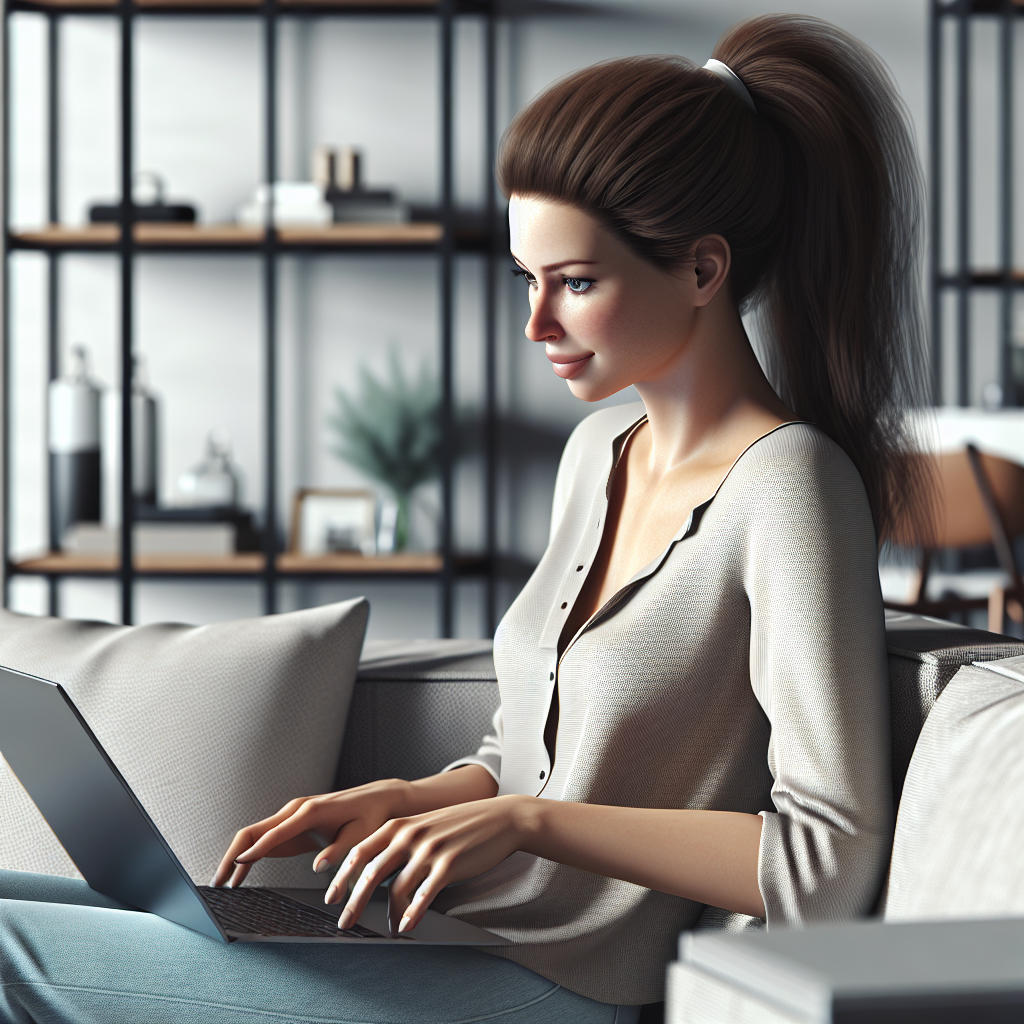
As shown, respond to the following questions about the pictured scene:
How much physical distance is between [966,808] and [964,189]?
10.3 ft

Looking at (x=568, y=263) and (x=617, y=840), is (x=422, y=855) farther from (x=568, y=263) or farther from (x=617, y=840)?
(x=568, y=263)

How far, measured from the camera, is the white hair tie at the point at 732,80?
3.08 feet

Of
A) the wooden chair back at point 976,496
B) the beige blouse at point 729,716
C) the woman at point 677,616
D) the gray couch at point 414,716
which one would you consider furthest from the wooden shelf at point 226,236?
the beige blouse at point 729,716

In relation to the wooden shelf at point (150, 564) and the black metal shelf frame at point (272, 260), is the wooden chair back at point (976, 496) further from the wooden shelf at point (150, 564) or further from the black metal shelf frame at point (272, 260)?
the wooden shelf at point (150, 564)

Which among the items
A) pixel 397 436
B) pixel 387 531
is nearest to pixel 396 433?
pixel 397 436

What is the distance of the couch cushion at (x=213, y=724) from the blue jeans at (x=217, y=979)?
0.77 feet

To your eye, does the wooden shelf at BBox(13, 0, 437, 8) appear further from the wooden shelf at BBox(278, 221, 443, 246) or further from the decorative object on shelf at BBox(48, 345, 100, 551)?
the decorative object on shelf at BBox(48, 345, 100, 551)

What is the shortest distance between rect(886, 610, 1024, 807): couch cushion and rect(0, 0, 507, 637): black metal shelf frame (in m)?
2.23

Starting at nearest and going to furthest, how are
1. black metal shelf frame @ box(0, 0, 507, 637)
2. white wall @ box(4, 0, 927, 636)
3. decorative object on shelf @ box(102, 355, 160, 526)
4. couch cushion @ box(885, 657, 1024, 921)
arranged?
couch cushion @ box(885, 657, 1024, 921) < black metal shelf frame @ box(0, 0, 507, 637) < decorative object on shelf @ box(102, 355, 160, 526) < white wall @ box(4, 0, 927, 636)

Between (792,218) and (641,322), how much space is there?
0.16 meters

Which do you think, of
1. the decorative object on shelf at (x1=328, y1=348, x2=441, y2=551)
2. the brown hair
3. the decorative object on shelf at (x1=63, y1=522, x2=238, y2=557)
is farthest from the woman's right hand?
the decorative object on shelf at (x1=328, y1=348, x2=441, y2=551)

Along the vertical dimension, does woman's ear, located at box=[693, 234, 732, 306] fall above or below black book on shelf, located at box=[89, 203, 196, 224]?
below

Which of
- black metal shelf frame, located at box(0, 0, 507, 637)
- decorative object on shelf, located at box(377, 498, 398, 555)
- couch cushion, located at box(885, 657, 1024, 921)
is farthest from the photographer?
decorative object on shelf, located at box(377, 498, 398, 555)

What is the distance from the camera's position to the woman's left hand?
29.8 inches
